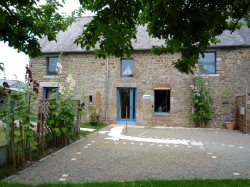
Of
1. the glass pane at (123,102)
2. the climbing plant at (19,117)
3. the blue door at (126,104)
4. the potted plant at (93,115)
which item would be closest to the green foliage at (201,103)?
the blue door at (126,104)

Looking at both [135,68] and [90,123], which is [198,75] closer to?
[135,68]

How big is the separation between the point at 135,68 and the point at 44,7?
9.71 metres

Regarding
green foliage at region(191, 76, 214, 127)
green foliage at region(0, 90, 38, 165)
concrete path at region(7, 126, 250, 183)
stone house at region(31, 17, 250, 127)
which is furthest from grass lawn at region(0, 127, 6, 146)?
green foliage at region(191, 76, 214, 127)

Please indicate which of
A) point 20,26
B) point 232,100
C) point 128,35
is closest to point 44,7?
point 20,26

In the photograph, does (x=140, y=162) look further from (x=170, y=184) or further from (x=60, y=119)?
(x=60, y=119)

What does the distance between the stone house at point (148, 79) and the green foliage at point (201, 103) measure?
0.42m

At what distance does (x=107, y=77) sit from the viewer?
641 inches

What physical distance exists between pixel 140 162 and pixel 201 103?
8889 millimetres

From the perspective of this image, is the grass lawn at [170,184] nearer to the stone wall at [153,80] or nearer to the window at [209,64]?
the stone wall at [153,80]

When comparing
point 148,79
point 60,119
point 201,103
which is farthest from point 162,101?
point 60,119

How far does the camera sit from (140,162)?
655 centimetres

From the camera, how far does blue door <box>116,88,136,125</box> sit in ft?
53.0

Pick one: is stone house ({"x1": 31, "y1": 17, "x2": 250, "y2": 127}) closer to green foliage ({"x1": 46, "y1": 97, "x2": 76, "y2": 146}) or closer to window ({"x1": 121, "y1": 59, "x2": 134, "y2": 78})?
window ({"x1": 121, "y1": 59, "x2": 134, "y2": 78})

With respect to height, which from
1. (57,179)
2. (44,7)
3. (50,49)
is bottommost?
(57,179)
